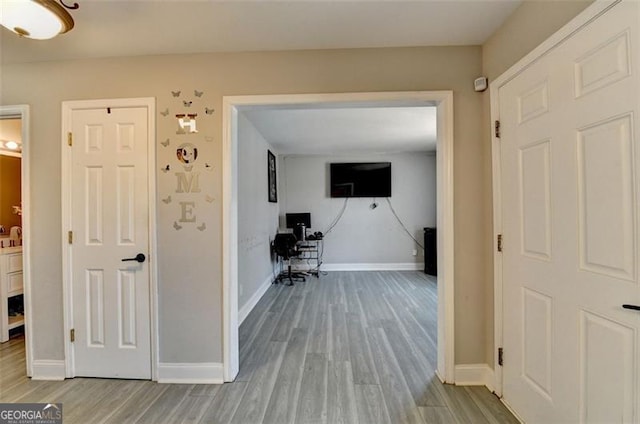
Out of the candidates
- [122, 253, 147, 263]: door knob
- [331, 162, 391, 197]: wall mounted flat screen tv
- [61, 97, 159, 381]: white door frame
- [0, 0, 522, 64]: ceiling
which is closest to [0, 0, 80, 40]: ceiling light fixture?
[0, 0, 522, 64]: ceiling

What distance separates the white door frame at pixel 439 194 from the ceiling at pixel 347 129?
746mm

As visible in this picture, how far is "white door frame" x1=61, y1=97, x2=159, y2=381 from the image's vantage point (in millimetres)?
2092

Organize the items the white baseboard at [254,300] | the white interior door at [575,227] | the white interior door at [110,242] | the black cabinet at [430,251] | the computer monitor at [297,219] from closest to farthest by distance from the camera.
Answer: the white interior door at [575,227] < the white interior door at [110,242] < the white baseboard at [254,300] < the black cabinet at [430,251] < the computer monitor at [297,219]

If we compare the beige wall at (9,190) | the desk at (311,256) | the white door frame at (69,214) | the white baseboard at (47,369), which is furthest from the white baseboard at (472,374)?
the beige wall at (9,190)

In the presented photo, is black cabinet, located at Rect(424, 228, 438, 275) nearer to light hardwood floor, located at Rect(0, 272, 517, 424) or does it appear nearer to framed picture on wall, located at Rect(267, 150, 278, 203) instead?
light hardwood floor, located at Rect(0, 272, 517, 424)

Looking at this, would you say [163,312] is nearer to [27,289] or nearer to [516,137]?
[27,289]

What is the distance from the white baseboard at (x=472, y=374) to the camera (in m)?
1.99

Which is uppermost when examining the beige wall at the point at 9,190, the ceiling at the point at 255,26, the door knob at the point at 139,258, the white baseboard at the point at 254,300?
the ceiling at the point at 255,26

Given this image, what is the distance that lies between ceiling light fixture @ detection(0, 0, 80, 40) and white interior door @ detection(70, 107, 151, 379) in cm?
70

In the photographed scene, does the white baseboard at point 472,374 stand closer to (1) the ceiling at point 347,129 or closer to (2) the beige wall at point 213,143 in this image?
(2) the beige wall at point 213,143

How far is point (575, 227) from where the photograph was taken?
130 cm

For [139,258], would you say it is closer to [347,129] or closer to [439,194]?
[439,194]

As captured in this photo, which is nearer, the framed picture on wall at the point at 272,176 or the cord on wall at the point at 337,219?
the framed picture on wall at the point at 272,176

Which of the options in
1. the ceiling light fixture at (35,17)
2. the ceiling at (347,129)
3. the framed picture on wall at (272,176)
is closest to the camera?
the ceiling light fixture at (35,17)
